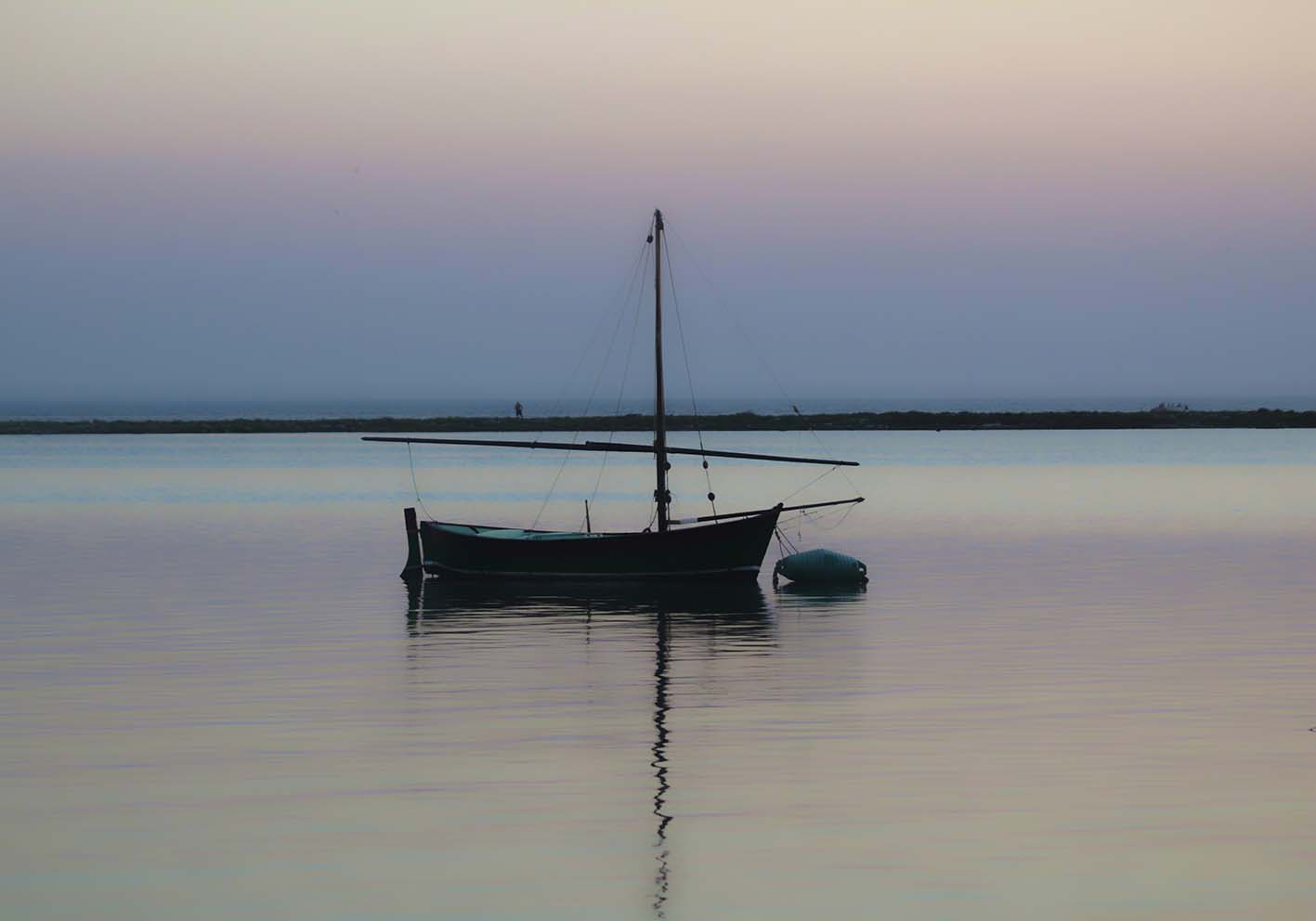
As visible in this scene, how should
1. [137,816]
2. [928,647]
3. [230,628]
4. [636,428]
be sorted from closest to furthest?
1. [137,816]
2. [928,647]
3. [230,628]
4. [636,428]

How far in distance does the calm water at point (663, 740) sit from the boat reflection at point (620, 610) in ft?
0.57

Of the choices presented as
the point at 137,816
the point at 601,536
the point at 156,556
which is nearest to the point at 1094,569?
the point at 601,536

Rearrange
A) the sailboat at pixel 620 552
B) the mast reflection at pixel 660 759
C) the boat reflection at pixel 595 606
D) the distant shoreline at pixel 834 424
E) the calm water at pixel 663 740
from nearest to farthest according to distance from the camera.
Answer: the mast reflection at pixel 660 759 → the calm water at pixel 663 740 → the boat reflection at pixel 595 606 → the sailboat at pixel 620 552 → the distant shoreline at pixel 834 424

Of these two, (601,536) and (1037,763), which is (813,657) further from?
(601,536)

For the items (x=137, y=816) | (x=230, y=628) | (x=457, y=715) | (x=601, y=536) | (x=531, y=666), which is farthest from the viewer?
(x=601, y=536)

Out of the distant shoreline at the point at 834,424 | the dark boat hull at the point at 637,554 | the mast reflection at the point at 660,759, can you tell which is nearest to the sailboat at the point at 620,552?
the dark boat hull at the point at 637,554

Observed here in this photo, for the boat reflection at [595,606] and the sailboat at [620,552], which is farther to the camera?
the sailboat at [620,552]

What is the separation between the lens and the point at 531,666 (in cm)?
2430

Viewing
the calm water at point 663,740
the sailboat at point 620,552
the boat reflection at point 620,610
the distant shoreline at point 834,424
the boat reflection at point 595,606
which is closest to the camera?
the calm water at point 663,740

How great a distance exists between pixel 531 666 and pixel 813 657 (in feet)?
13.1

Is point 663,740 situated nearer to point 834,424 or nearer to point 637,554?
point 637,554

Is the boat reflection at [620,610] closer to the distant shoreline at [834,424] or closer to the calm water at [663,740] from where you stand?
the calm water at [663,740]

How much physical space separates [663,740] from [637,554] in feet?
60.8

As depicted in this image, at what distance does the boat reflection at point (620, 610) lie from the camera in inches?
1102
